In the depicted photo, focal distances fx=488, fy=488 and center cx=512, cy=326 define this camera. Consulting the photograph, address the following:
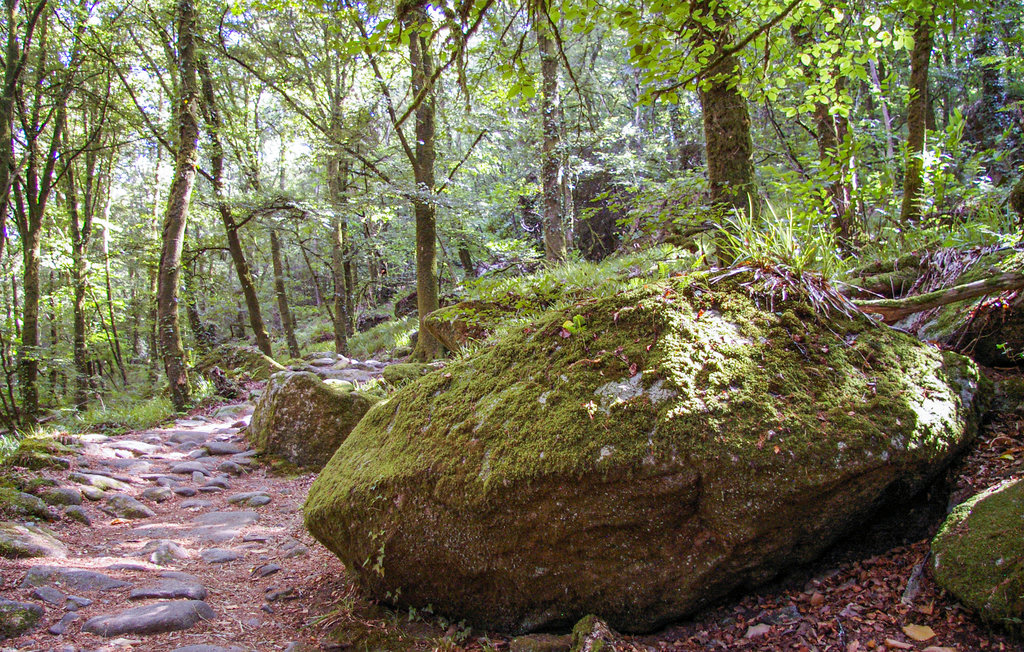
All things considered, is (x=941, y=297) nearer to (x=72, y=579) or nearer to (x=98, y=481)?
(x=72, y=579)

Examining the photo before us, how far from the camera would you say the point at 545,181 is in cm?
1085

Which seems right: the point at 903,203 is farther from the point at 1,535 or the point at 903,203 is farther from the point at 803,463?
the point at 1,535

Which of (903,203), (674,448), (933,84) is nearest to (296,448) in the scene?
(674,448)

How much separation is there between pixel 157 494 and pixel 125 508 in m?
0.61

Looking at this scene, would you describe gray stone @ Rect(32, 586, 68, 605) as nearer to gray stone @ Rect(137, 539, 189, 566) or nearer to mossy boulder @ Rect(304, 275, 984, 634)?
gray stone @ Rect(137, 539, 189, 566)

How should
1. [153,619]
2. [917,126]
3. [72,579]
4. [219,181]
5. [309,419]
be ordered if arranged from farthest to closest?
[219,181] → [309,419] → [917,126] → [72,579] → [153,619]

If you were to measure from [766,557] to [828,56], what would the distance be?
159 inches

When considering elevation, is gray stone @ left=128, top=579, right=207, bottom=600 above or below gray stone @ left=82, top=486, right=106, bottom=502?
below

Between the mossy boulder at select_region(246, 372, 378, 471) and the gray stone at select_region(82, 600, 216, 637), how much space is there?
3903 millimetres

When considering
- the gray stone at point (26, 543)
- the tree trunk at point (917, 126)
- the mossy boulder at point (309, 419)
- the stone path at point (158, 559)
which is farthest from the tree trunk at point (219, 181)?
the tree trunk at point (917, 126)

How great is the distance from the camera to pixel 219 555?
4.07 metres

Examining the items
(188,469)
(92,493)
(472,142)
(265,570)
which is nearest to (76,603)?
(265,570)

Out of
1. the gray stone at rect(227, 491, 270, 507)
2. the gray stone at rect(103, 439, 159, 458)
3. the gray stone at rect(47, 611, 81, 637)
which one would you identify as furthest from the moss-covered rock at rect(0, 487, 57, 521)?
the gray stone at rect(103, 439, 159, 458)

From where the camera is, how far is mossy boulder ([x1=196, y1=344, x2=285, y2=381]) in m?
13.7
